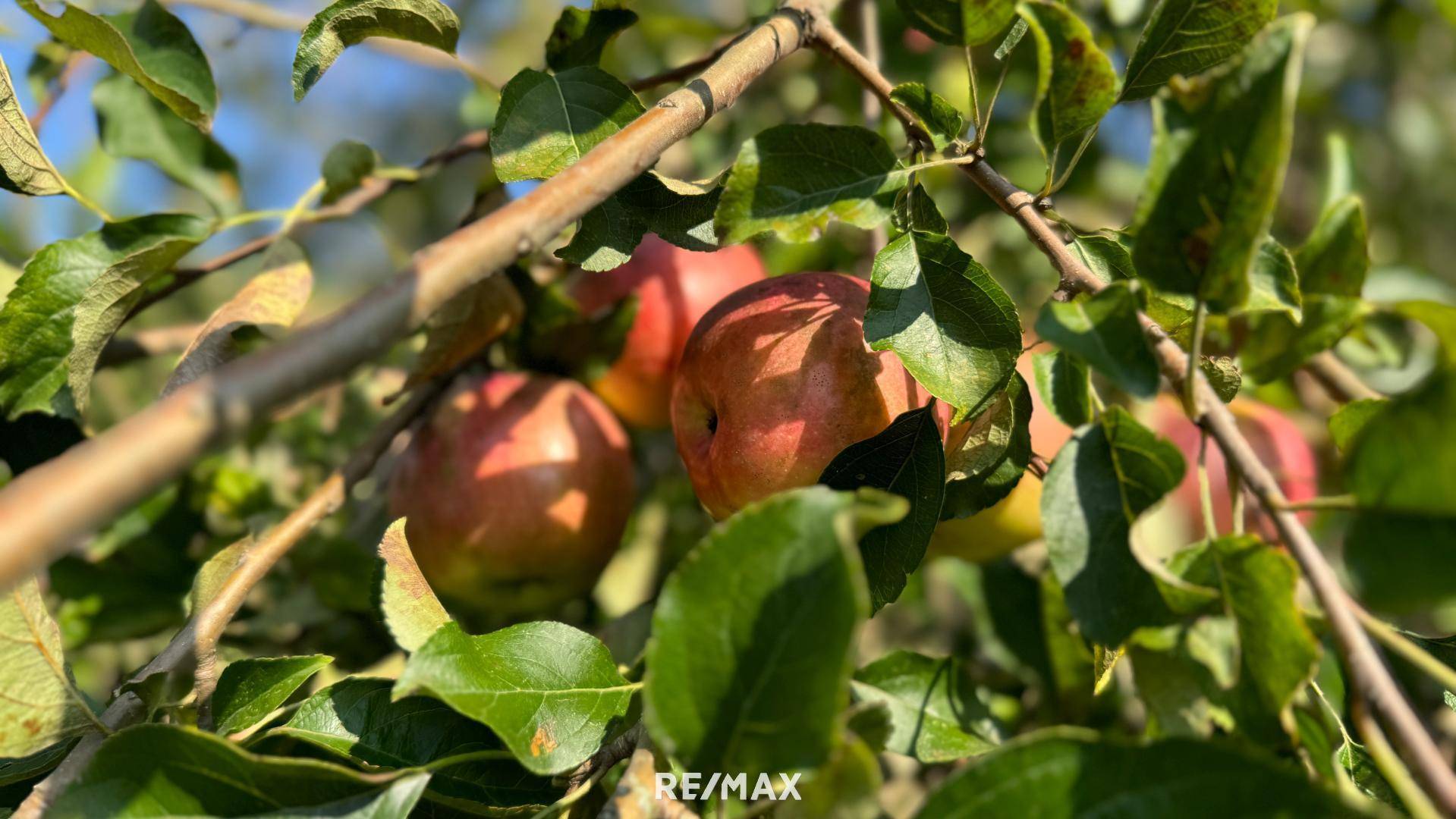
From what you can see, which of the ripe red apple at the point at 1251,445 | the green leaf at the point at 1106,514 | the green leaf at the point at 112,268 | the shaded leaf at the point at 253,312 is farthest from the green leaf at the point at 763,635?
the ripe red apple at the point at 1251,445

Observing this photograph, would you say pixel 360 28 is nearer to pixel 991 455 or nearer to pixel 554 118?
pixel 554 118

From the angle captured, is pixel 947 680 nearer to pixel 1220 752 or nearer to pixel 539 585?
pixel 1220 752

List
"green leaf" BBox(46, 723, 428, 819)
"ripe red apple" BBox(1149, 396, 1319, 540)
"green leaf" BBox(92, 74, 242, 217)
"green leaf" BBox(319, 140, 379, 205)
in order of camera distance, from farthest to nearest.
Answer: "ripe red apple" BBox(1149, 396, 1319, 540) < "green leaf" BBox(92, 74, 242, 217) < "green leaf" BBox(319, 140, 379, 205) < "green leaf" BBox(46, 723, 428, 819)

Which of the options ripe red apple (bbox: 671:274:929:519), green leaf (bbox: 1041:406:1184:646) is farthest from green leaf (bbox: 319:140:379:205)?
green leaf (bbox: 1041:406:1184:646)

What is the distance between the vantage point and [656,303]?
123 cm

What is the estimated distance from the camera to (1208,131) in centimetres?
52

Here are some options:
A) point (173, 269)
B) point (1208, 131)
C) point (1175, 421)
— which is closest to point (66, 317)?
point (173, 269)

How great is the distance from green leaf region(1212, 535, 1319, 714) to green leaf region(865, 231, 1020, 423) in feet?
0.61

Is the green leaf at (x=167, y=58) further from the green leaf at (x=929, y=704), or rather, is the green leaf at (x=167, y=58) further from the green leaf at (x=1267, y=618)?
the green leaf at (x=1267, y=618)

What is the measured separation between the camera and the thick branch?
0.36 metres

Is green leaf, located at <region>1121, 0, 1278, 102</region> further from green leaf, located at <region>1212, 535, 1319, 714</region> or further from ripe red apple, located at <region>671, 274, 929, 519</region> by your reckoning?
green leaf, located at <region>1212, 535, 1319, 714</region>

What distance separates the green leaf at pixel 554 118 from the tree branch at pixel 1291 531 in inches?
12.2

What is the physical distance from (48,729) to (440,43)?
604 mm

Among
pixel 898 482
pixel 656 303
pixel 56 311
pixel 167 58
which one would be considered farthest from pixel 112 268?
pixel 898 482
